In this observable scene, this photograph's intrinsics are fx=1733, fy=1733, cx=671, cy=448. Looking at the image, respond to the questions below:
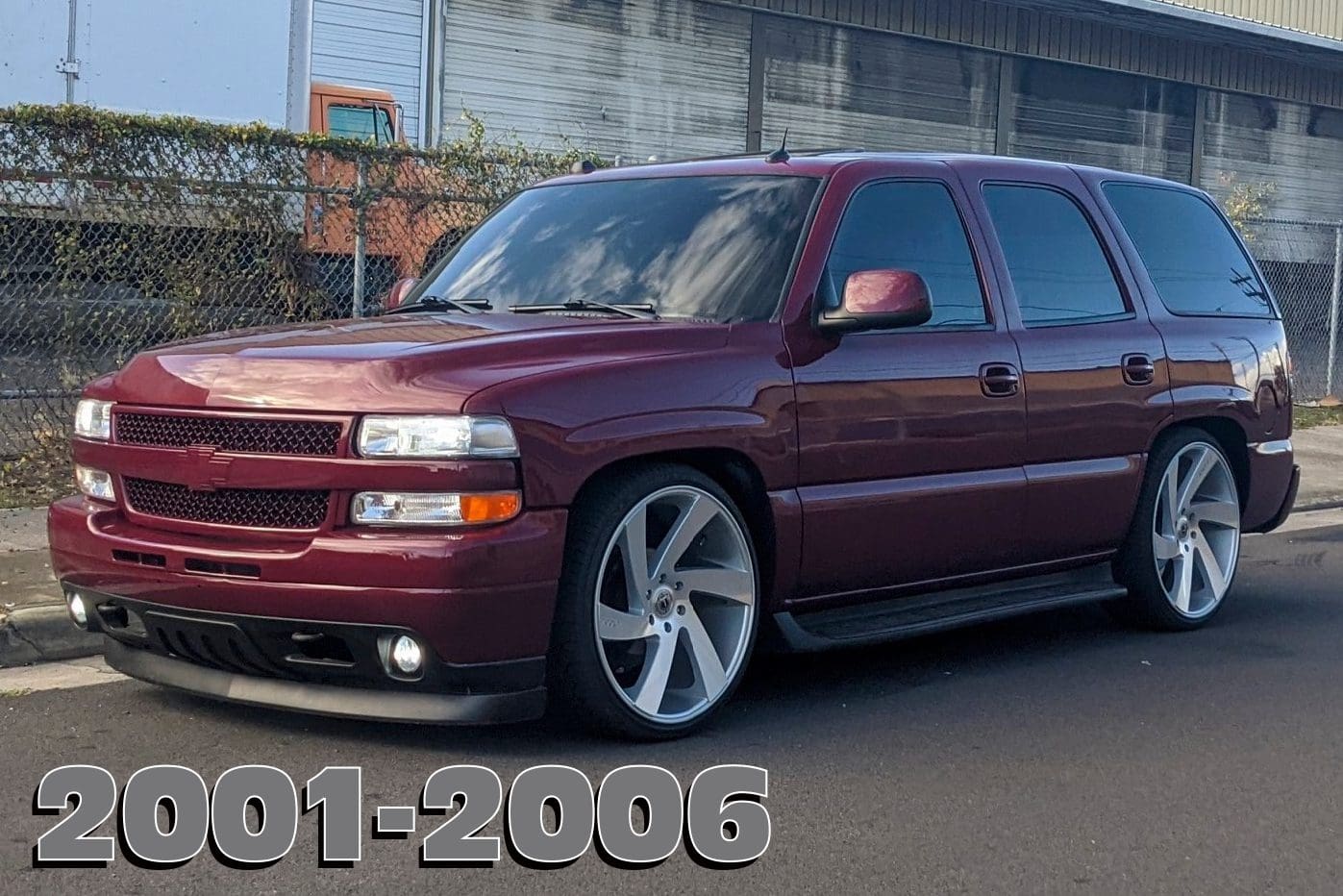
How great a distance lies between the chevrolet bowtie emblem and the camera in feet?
15.1

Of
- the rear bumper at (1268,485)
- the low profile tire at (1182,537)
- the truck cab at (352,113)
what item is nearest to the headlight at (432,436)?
the low profile tire at (1182,537)

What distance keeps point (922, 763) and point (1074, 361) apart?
1.94m

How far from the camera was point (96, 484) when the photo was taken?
500cm

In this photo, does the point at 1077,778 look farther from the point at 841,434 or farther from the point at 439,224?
the point at 439,224

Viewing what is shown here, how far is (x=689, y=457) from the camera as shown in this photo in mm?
5027

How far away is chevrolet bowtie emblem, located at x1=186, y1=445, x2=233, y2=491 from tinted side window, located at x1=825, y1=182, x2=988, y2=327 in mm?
2051

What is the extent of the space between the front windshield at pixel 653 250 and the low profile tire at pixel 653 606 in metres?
0.70

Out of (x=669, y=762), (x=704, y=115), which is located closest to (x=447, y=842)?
(x=669, y=762)

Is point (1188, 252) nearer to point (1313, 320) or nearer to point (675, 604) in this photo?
point (675, 604)

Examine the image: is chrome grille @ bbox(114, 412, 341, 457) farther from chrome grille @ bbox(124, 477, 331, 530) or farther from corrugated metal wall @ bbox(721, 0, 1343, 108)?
corrugated metal wall @ bbox(721, 0, 1343, 108)

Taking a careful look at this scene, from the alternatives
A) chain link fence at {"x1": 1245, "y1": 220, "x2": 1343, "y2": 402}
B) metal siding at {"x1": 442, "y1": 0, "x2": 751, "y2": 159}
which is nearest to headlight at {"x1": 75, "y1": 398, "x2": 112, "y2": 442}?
chain link fence at {"x1": 1245, "y1": 220, "x2": 1343, "y2": 402}

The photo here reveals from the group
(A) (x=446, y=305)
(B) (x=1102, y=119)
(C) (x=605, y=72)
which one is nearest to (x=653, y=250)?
(A) (x=446, y=305)

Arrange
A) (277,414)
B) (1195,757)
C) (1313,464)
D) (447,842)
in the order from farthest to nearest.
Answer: (1313,464) < (1195,757) < (277,414) < (447,842)

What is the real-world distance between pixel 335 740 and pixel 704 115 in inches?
765
